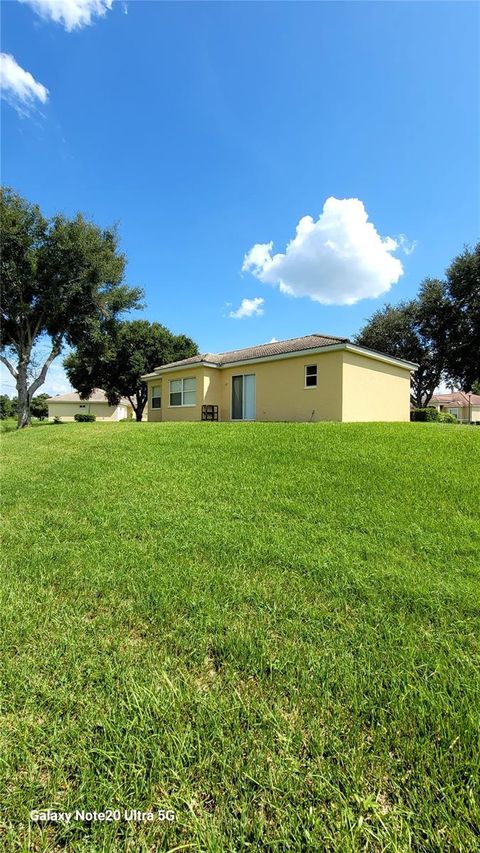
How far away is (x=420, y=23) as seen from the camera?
326 inches

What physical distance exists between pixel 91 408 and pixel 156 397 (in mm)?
33376

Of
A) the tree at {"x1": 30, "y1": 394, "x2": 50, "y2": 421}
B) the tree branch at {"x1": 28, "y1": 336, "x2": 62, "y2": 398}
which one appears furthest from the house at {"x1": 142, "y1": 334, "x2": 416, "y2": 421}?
the tree at {"x1": 30, "y1": 394, "x2": 50, "y2": 421}

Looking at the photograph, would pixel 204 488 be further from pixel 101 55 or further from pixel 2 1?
pixel 101 55

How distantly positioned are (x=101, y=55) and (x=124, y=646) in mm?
13563

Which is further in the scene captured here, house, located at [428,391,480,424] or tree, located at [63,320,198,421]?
house, located at [428,391,480,424]

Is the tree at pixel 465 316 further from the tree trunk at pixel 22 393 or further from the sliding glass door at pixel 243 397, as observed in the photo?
the tree trunk at pixel 22 393

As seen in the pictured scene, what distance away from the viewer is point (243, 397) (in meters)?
17.3

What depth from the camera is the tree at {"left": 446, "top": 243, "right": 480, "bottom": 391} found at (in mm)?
25266

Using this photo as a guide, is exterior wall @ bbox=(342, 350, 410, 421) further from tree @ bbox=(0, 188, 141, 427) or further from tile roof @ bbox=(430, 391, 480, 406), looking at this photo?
tile roof @ bbox=(430, 391, 480, 406)

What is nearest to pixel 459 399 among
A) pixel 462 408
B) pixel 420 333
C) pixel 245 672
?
pixel 462 408

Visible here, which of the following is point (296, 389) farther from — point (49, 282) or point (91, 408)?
point (91, 408)

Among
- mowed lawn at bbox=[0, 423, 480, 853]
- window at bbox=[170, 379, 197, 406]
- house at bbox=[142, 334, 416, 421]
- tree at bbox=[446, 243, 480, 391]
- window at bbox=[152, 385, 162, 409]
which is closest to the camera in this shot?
mowed lawn at bbox=[0, 423, 480, 853]

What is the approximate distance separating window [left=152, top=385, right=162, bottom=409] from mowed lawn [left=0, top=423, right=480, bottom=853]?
55.5ft

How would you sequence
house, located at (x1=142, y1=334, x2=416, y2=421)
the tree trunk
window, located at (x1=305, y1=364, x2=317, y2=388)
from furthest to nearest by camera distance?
the tree trunk → window, located at (x1=305, y1=364, x2=317, y2=388) → house, located at (x1=142, y1=334, x2=416, y2=421)
